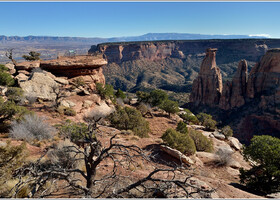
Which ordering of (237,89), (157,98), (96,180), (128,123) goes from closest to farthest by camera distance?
(96,180), (128,123), (157,98), (237,89)

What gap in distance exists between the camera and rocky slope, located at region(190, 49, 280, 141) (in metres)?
43.4

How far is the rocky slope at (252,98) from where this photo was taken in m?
43.4

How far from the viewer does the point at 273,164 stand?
32.6ft

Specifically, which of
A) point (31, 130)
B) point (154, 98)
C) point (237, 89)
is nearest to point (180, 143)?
point (31, 130)

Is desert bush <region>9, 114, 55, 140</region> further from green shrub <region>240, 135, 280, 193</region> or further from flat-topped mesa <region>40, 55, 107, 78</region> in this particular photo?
flat-topped mesa <region>40, 55, 107, 78</region>

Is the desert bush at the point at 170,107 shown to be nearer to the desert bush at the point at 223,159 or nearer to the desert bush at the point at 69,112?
the desert bush at the point at 223,159

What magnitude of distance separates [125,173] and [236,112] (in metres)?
51.4

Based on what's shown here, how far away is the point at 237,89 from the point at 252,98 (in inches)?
194

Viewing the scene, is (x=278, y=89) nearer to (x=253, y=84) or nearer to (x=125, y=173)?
(x=253, y=84)

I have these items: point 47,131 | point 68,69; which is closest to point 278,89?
point 68,69

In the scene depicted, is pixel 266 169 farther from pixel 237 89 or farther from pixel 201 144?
pixel 237 89

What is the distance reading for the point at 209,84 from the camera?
196 ft

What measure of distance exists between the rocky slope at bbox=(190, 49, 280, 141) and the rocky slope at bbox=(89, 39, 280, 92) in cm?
5366

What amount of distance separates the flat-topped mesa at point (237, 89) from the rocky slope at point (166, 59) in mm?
54756
